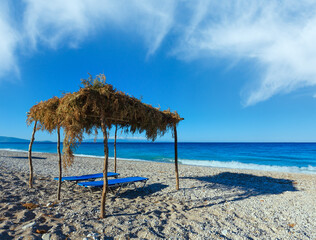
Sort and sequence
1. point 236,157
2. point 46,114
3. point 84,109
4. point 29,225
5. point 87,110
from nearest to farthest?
1. point 29,225
2. point 84,109
3. point 87,110
4. point 46,114
5. point 236,157

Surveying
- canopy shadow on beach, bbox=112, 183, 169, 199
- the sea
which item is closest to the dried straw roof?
canopy shadow on beach, bbox=112, 183, 169, 199

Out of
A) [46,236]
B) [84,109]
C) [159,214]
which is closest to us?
[46,236]

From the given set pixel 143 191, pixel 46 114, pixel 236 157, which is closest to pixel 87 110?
pixel 46 114

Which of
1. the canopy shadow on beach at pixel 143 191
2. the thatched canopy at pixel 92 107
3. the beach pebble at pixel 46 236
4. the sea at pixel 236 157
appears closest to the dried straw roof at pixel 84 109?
the thatched canopy at pixel 92 107

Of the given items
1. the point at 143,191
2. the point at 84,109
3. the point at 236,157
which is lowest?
the point at 236,157

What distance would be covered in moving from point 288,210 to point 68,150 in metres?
5.05

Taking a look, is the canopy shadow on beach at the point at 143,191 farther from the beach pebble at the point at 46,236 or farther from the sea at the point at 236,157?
the sea at the point at 236,157

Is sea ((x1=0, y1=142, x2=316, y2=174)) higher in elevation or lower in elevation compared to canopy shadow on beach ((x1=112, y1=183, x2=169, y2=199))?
lower

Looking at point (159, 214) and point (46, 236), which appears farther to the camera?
point (159, 214)

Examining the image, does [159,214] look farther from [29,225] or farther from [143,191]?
[29,225]

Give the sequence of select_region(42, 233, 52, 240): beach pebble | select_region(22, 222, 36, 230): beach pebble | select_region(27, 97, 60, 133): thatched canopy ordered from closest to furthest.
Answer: select_region(42, 233, 52, 240): beach pebble, select_region(22, 222, 36, 230): beach pebble, select_region(27, 97, 60, 133): thatched canopy

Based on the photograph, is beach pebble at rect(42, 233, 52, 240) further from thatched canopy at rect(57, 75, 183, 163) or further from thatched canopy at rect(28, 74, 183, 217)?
thatched canopy at rect(57, 75, 183, 163)

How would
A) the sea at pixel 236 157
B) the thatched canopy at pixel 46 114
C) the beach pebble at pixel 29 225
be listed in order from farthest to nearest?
the sea at pixel 236 157
the thatched canopy at pixel 46 114
the beach pebble at pixel 29 225

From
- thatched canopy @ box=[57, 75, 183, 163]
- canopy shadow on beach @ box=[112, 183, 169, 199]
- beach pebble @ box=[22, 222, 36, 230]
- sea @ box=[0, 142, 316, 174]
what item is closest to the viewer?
beach pebble @ box=[22, 222, 36, 230]
